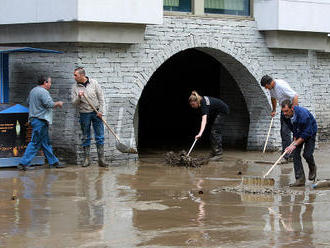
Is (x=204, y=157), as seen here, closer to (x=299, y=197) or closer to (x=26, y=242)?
(x=299, y=197)

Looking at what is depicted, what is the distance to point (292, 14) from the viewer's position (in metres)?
17.5

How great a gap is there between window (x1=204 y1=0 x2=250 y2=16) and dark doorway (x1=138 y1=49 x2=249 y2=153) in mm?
2219

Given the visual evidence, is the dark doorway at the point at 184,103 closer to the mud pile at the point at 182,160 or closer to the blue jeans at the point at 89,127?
the mud pile at the point at 182,160

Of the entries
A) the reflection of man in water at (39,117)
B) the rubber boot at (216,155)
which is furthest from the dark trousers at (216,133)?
the reflection of man in water at (39,117)

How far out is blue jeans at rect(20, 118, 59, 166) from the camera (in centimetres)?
1430

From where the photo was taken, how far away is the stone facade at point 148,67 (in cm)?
1517

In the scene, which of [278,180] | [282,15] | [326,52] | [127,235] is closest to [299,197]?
[278,180]

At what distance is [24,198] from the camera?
37.5 ft

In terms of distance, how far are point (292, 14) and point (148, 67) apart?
3.73m

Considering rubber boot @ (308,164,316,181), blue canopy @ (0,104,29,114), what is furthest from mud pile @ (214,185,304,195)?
blue canopy @ (0,104,29,114)

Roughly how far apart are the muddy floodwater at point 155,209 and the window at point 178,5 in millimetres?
3455

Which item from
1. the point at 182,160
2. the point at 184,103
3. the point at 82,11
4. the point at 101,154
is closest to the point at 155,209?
the point at 101,154

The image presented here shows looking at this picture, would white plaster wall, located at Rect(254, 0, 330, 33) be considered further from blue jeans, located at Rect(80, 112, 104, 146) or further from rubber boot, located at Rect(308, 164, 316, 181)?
rubber boot, located at Rect(308, 164, 316, 181)

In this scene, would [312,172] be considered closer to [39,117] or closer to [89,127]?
[89,127]
